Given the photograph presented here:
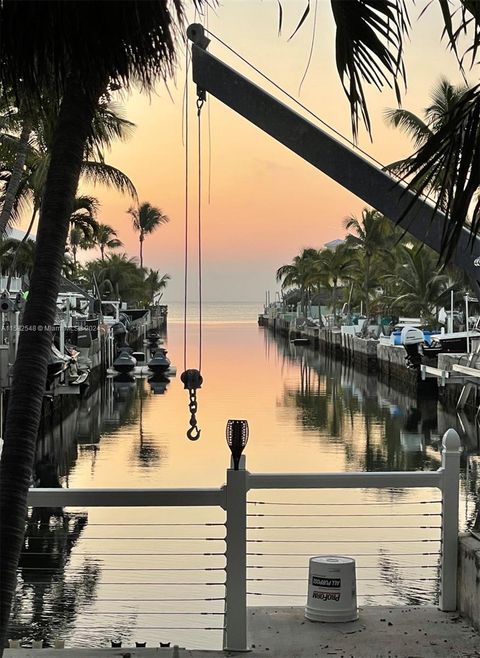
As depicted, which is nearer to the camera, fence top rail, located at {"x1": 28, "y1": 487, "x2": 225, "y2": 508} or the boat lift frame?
fence top rail, located at {"x1": 28, "y1": 487, "x2": 225, "y2": 508}

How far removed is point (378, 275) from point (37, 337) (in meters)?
68.3

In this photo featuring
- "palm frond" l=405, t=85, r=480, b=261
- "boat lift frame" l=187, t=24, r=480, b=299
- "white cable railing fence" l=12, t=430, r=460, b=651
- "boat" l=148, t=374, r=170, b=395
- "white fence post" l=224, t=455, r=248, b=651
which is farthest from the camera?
"boat" l=148, t=374, r=170, b=395

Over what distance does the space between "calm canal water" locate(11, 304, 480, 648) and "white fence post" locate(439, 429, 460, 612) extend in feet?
0.61

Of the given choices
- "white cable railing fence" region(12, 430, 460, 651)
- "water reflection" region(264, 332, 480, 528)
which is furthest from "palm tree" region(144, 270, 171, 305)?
"white cable railing fence" region(12, 430, 460, 651)

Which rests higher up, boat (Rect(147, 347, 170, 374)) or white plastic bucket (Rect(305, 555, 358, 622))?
white plastic bucket (Rect(305, 555, 358, 622))

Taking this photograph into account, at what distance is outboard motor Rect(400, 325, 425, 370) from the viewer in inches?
1563

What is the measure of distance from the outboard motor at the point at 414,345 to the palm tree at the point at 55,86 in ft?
116

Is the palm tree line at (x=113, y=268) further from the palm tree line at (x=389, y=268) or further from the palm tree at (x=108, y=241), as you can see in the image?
the palm tree line at (x=389, y=268)

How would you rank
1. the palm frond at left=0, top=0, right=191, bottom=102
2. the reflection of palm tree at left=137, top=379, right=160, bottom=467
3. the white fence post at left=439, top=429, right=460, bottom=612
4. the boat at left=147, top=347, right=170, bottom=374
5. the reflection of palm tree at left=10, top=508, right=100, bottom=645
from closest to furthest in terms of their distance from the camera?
the palm frond at left=0, top=0, right=191, bottom=102, the white fence post at left=439, top=429, right=460, bottom=612, the reflection of palm tree at left=10, top=508, right=100, bottom=645, the reflection of palm tree at left=137, top=379, right=160, bottom=467, the boat at left=147, top=347, right=170, bottom=374

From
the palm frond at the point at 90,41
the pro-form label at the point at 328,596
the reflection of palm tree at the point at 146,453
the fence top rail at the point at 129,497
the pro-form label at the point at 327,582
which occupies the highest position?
the palm frond at the point at 90,41

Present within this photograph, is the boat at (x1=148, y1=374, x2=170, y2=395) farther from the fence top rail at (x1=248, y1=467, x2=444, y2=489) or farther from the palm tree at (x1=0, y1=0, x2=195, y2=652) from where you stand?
the palm tree at (x1=0, y1=0, x2=195, y2=652)

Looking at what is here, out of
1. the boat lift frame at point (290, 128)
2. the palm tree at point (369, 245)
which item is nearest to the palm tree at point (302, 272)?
the palm tree at point (369, 245)

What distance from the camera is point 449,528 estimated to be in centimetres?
682

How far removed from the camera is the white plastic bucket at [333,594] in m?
6.71
